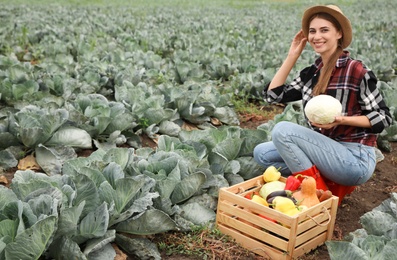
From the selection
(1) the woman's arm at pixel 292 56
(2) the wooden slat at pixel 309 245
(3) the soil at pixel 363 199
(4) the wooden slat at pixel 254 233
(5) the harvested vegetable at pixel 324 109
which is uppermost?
(1) the woman's arm at pixel 292 56

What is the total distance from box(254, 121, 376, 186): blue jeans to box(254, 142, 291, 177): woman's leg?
28 centimetres

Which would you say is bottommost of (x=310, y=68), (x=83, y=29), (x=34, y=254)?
(x=83, y=29)

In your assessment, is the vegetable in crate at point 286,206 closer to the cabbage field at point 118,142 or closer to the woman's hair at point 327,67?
the cabbage field at point 118,142

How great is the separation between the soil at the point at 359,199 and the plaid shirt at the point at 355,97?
66 cm

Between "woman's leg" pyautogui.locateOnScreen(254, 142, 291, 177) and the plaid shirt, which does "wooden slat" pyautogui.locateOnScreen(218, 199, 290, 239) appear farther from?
the plaid shirt

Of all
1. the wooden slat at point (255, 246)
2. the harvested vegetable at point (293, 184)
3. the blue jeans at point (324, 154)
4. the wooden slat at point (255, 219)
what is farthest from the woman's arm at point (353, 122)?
the wooden slat at point (255, 246)

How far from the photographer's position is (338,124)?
13.4 ft

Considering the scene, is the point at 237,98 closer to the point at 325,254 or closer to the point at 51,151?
the point at 51,151

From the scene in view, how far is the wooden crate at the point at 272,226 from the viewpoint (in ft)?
11.3

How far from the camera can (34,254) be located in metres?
2.86

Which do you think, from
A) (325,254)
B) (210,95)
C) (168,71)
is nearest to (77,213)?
(325,254)

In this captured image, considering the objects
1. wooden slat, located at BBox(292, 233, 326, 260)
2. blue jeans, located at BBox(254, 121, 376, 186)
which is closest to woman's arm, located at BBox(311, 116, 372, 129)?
blue jeans, located at BBox(254, 121, 376, 186)

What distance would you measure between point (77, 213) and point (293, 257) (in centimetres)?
146

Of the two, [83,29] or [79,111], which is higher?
[79,111]
